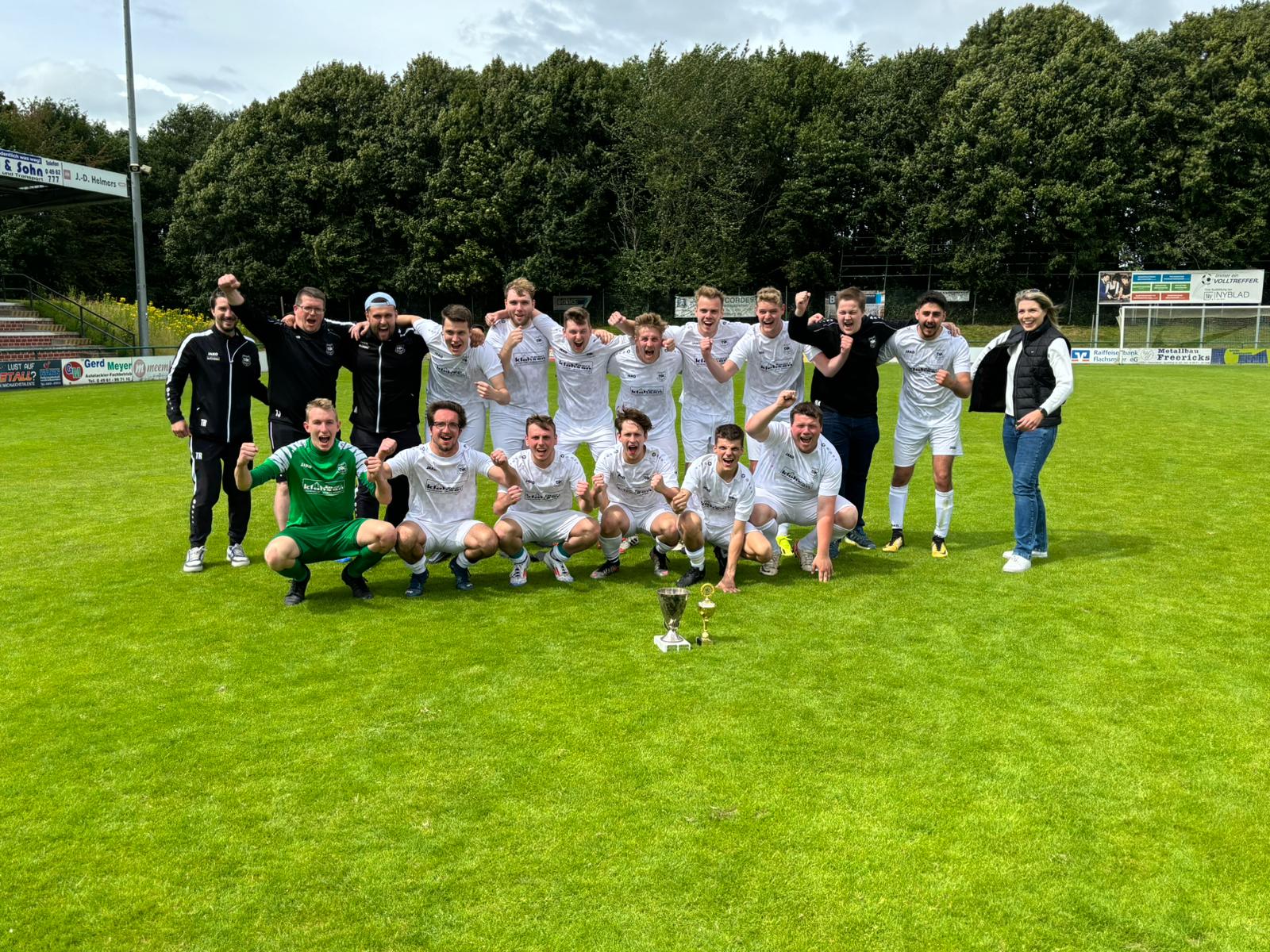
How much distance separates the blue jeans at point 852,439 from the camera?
23.9ft

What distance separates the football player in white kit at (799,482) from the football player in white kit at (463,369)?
2.07m

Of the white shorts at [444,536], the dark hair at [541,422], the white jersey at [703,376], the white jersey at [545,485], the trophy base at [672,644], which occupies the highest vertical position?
the white jersey at [703,376]

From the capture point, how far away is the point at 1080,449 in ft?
41.2

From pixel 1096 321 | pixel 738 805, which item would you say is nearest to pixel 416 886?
pixel 738 805

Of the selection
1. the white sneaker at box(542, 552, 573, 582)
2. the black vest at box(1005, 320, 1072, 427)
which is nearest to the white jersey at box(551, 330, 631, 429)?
the white sneaker at box(542, 552, 573, 582)

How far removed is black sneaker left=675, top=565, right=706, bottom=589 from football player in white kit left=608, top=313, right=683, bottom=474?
1.18m

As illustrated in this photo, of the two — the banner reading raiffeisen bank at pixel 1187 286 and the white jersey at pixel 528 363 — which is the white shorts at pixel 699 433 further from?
the banner reading raiffeisen bank at pixel 1187 286

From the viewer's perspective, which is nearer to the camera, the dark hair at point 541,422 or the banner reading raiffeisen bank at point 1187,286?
the dark hair at point 541,422

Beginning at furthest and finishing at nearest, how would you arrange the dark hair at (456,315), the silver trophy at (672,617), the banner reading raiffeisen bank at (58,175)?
the banner reading raiffeisen bank at (58,175) < the dark hair at (456,315) < the silver trophy at (672,617)

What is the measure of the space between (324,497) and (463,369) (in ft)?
5.95

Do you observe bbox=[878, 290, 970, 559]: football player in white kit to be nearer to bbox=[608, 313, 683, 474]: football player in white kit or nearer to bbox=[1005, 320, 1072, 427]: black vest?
bbox=[1005, 320, 1072, 427]: black vest

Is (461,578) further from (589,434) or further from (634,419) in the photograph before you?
(589,434)

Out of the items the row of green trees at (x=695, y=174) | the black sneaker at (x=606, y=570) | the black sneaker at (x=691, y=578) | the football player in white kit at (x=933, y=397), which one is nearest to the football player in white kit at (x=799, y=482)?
the black sneaker at (x=691, y=578)

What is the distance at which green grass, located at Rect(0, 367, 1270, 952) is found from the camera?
2807mm
